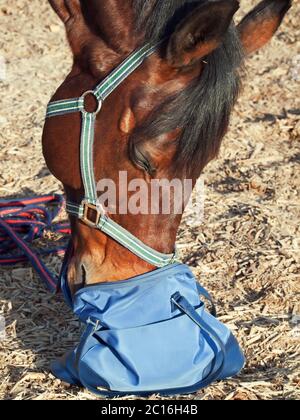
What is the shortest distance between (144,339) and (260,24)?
119 cm

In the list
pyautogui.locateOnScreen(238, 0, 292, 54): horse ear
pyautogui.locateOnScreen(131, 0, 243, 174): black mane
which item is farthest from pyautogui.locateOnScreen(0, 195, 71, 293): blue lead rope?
→ pyautogui.locateOnScreen(238, 0, 292, 54): horse ear

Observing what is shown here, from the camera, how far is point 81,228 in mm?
2703

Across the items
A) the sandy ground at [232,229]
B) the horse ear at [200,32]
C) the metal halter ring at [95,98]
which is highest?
Answer: the horse ear at [200,32]

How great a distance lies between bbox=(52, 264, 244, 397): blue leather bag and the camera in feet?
8.58

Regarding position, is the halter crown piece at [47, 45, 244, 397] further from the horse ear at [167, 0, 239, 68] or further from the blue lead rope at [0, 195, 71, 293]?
the blue lead rope at [0, 195, 71, 293]

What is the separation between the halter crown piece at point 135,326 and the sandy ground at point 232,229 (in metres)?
0.15

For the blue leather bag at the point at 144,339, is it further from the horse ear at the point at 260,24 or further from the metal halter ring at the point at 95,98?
the horse ear at the point at 260,24

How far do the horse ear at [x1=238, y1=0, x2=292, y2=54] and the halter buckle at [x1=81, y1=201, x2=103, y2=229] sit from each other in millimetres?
783

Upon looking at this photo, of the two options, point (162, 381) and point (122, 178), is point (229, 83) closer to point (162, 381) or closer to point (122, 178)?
point (122, 178)

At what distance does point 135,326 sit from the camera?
2654 mm

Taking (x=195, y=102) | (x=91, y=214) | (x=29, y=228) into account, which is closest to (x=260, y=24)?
(x=195, y=102)

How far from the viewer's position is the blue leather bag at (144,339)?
2.62 m

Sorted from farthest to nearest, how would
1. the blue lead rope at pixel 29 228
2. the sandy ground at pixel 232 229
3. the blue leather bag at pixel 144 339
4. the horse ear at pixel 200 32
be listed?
1. the blue lead rope at pixel 29 228
2. the sandy ground at pixel 232 229
3. the blue leather bag at pixel 144 339
4. the horse ear at pixel 200 32

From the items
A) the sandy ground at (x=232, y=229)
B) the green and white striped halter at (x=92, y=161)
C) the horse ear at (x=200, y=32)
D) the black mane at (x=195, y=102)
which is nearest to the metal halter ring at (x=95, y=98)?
the green and white striped halter at (x=92, y=161)
